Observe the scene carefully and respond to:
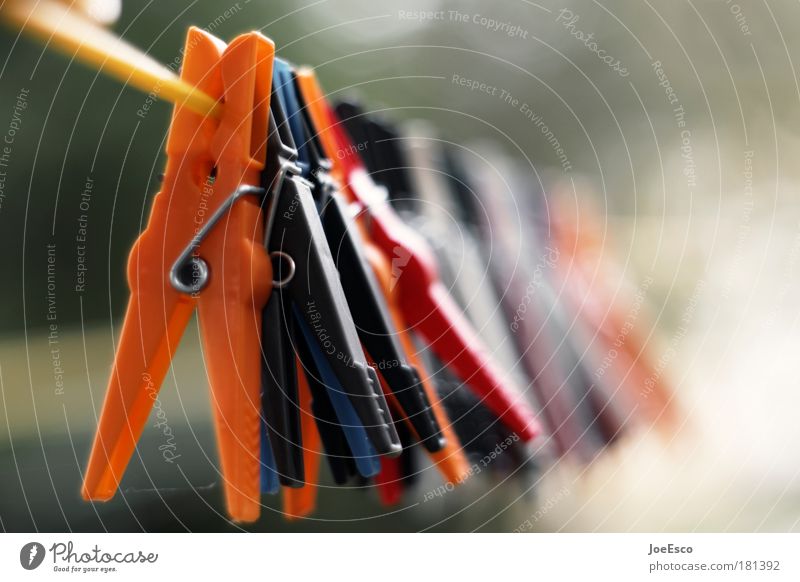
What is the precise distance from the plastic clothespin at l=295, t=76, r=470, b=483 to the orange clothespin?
0.04 meters

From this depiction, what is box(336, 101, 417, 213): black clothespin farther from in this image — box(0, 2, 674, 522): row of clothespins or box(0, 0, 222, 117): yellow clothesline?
box(0, 0, 222, 117): yellow clothesline

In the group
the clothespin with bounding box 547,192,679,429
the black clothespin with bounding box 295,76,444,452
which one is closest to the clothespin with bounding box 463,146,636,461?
the clothespin with bounding box 547,192,679,429

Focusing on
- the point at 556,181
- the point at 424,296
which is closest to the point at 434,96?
the point at 556,181

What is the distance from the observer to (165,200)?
0.38 m

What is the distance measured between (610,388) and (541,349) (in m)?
0.07

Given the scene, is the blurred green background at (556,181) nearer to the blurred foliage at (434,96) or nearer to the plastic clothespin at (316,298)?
the blurred foliage at (434,96)

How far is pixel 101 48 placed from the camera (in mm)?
413

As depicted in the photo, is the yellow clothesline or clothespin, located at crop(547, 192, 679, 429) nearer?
the yellow clothesline

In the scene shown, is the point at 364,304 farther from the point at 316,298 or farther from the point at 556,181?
the point at 556,181

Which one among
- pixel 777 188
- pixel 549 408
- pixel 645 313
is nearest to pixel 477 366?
pixel 549 408

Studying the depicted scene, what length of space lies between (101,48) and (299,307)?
0.17 meters

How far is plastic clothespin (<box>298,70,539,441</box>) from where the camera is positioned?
0.46 metres

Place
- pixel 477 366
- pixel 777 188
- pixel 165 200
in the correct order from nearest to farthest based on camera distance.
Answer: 1. pixel 165 200
2. pixel 477 366
3. pixel 777 188
